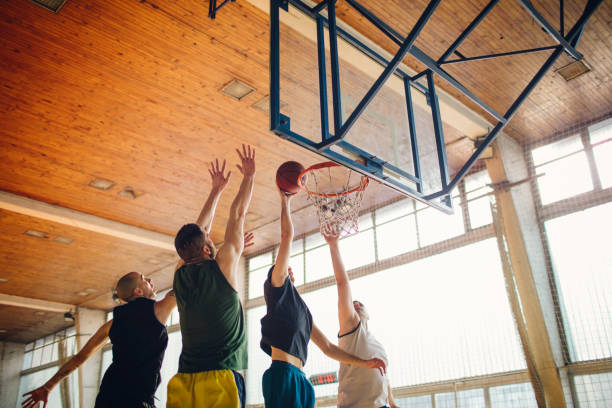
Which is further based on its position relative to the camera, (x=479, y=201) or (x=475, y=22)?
(x=479, y=201)

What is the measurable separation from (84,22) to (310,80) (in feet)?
10.1

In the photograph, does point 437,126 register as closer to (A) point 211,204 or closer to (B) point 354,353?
(B) point 354,353

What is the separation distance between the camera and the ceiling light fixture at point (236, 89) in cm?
675

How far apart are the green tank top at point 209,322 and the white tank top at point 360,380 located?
→ 137 centimetres

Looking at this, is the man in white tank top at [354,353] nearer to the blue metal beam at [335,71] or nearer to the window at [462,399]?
the blue metal beam at [335,71]

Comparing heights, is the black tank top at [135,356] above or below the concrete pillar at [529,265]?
below

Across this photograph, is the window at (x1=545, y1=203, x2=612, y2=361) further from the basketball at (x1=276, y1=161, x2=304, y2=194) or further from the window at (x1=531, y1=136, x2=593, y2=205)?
the basketball at (x1=276, y1=161, x2=304, y2=194)

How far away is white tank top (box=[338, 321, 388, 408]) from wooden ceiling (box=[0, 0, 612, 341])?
11.3 feet

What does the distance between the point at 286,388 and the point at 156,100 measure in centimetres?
523

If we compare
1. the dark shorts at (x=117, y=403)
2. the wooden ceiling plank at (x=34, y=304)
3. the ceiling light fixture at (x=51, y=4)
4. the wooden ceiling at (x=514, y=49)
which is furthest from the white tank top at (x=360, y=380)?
the wooden ceiling plank at (x=34, y=304)

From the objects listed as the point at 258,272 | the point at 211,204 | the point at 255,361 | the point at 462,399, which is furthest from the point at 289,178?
the point at 258,272

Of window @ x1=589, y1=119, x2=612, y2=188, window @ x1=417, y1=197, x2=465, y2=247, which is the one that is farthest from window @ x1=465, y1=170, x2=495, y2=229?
window @ x1=589, y1=119, x2=612, y2=188

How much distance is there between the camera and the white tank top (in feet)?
12.2

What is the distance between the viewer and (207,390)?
246cm
